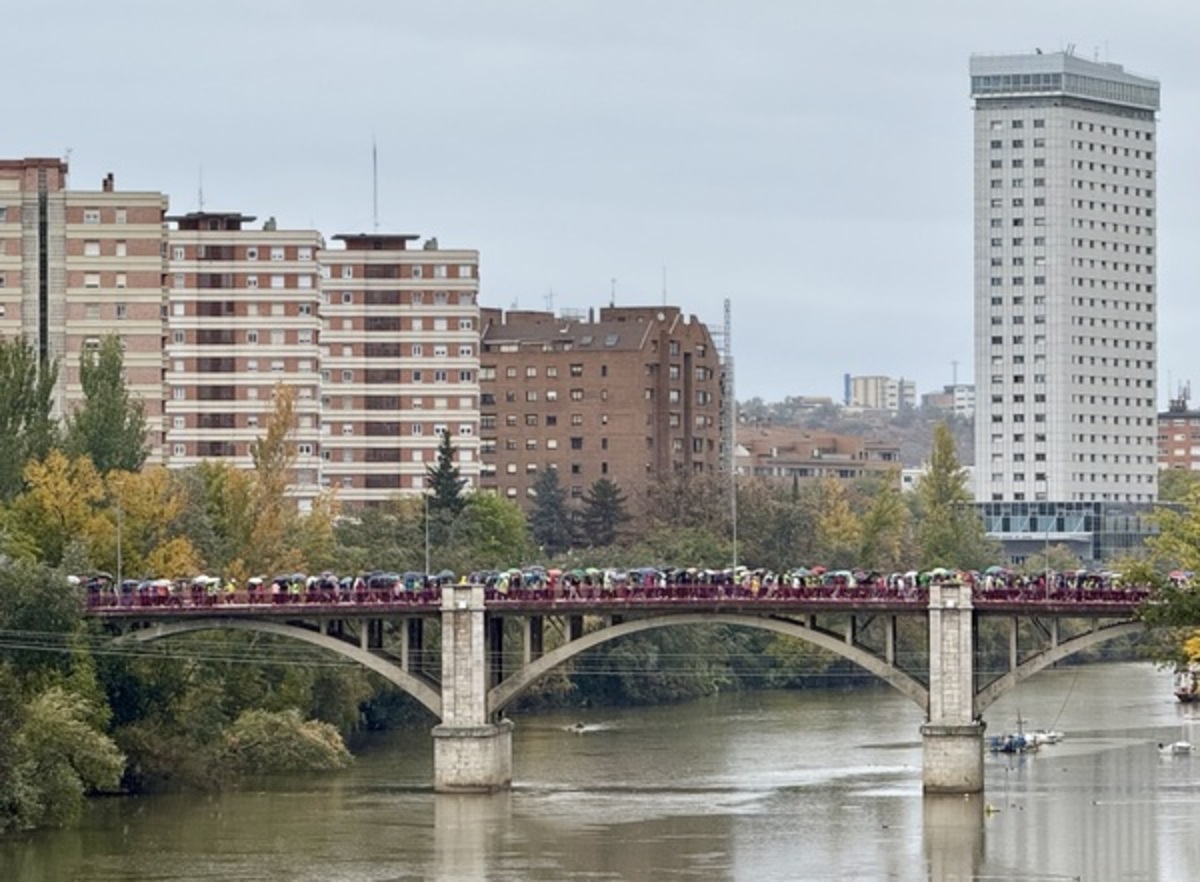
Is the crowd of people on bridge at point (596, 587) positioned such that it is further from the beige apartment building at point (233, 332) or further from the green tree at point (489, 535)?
the beige apartment building at point (233, 332)

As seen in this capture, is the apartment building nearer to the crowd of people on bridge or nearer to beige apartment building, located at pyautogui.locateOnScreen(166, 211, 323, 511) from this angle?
beige apartment building, located at pyautogui.locateOnScreen(166, 211, 323, 511)

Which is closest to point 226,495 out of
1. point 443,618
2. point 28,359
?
point 28,359

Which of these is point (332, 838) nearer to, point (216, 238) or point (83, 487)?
point (83, 487)

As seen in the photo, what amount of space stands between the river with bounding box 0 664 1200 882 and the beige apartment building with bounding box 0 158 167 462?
38.6 m

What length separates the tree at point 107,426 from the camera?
142375 mm

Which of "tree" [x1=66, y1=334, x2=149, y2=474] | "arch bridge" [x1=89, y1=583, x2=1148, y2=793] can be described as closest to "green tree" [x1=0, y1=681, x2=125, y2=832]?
"arch bridge" [x1=89, y1=583, x2=1148, y2=793]

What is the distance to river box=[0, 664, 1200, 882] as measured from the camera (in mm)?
96875

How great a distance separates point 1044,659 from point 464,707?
19.6 m

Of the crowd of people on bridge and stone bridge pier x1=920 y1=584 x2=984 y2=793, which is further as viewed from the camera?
the crowd of people on bridge

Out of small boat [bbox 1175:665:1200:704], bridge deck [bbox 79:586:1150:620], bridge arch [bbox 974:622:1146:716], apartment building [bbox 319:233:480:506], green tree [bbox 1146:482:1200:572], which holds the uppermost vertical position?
apartment building [bbox 319:233:480:506]

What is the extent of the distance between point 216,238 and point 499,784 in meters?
75.3

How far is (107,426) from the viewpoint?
143m

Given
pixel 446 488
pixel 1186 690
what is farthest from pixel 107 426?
pixel 1186 690

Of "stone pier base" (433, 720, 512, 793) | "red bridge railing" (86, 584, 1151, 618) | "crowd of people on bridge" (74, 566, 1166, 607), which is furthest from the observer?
"crowd of people on bridge" (74, 566, 1166, 607)
